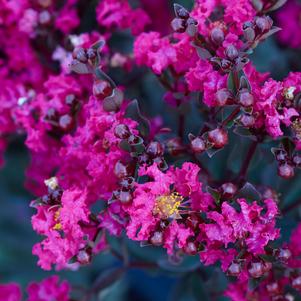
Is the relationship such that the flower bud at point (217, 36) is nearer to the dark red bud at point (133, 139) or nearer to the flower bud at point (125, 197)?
the dark red bud at point (133, 139)

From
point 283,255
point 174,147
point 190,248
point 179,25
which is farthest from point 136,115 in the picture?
point 283,255

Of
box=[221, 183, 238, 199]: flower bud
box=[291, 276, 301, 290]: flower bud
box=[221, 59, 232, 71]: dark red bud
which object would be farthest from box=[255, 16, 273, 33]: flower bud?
box=[291, 276, 301, 290]: flower bud

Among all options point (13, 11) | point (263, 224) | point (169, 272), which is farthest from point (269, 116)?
point (13, 11)

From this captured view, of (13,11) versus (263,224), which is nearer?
(263,224)

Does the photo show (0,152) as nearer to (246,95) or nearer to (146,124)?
(146,124)

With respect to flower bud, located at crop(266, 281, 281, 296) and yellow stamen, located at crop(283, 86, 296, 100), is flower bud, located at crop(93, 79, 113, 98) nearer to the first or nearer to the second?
yellow stamen, located at crop(283, 86, 296, 100)

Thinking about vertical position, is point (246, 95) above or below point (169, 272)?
above

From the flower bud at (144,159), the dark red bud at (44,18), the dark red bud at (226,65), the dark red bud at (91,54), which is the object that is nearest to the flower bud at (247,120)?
the dark red bud at (226,65)
